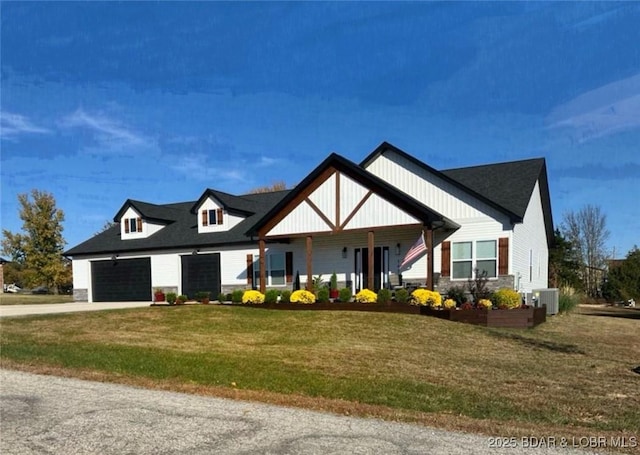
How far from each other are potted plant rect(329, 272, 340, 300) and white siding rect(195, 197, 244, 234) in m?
7.38

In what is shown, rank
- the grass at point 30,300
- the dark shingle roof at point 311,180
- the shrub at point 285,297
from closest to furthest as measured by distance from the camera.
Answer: the shrub at point 285,297 → the dark shingle roof at point 311,180 → the grass at point 30,300

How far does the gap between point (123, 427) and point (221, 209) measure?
2196 centimetres

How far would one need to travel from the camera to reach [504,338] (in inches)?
497

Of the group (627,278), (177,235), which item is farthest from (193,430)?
(627,278)

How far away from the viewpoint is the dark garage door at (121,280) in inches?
1093

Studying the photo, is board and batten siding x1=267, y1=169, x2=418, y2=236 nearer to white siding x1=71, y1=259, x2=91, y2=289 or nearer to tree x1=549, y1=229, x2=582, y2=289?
white siding x1=71, y1=259, x2=91, y2=289

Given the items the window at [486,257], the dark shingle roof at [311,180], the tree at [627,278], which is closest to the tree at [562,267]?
the tree at [627,278]

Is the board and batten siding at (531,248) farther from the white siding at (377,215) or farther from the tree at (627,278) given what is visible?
the tree at (627,278)

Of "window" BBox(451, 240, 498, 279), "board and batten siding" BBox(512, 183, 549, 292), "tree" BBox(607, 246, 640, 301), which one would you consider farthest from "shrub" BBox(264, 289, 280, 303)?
"tree" BBox(607, 246, 640, 301)

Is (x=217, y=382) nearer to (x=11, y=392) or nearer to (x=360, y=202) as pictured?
(x=11, y=392)

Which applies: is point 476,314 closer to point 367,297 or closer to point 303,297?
point 367,297

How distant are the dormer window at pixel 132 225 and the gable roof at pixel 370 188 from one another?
A: 11005mm

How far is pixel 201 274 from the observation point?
26.2 m

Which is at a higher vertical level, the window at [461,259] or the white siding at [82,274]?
the window at [461,259]
